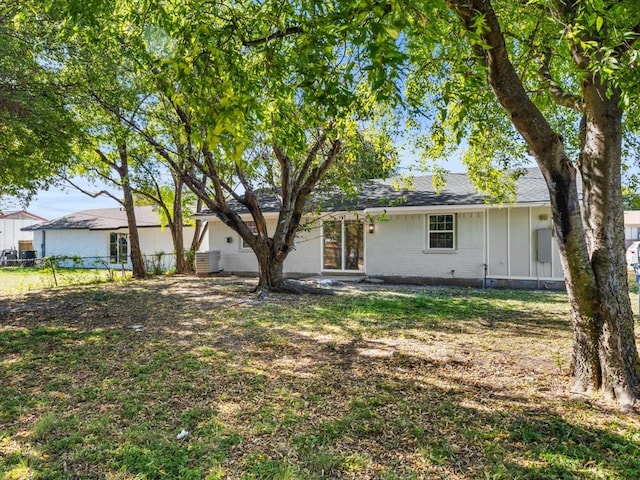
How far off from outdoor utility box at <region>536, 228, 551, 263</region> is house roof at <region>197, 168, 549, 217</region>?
106cm

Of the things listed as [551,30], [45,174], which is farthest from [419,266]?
[45,174]

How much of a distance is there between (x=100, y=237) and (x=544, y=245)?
2440 cm

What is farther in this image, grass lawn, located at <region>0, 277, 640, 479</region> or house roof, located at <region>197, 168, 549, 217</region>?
house roof, located at <region>197, 168, 549, 217</region>

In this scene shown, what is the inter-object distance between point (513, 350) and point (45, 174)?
10.4 meters

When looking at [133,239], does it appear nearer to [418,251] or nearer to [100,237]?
[418,251]

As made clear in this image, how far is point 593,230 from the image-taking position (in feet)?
12.7

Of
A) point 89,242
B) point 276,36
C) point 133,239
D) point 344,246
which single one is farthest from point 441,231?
point 89,242

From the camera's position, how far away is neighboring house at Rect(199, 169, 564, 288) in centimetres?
1272

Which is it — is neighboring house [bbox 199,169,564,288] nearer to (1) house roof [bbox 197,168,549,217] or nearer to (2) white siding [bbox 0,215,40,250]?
(1) house roof [bbox 197,168,549,217]

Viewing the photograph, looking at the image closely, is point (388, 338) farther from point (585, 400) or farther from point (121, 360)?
point (121, 360)

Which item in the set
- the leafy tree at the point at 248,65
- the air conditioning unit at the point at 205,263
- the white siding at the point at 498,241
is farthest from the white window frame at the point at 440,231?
the air conditioning unit at the point at 205,263

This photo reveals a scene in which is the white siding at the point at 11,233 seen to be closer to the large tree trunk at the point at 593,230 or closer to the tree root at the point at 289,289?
the tree root at the point at 289,289

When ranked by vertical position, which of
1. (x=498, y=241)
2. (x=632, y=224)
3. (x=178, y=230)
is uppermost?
(x=632, y=224)

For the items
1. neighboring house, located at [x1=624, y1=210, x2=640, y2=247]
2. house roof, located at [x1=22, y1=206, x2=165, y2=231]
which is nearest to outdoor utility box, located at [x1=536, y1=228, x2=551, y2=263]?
house roof, located at [x1=22, y1=206, x2=165, y2=231]
